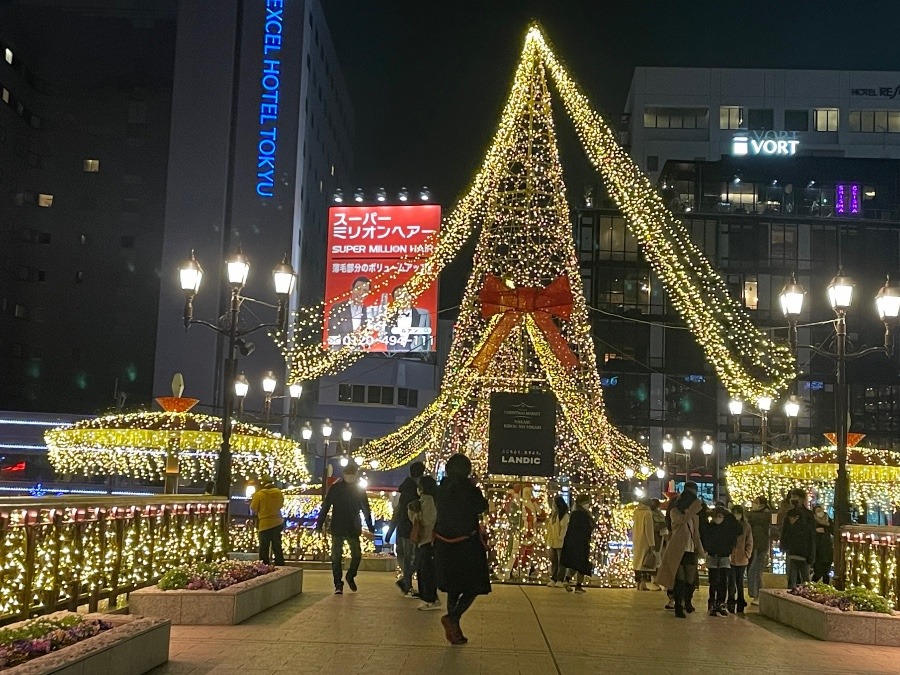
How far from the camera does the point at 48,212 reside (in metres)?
59.7

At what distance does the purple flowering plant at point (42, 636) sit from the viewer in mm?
7195

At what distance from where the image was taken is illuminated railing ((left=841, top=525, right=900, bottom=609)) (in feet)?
44.8

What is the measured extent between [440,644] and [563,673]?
1709 mm

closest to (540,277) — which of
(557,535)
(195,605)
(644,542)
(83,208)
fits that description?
(557,535)

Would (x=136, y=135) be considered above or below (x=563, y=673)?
above

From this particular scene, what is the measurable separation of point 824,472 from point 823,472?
0.16ft

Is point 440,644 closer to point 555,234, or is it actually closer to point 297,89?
point 555,234

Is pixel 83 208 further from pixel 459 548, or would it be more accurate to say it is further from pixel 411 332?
pixel 459 548

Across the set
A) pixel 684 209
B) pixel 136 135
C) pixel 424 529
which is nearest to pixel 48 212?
pixel 136 135

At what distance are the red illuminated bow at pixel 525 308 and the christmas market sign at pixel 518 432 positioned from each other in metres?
3.31

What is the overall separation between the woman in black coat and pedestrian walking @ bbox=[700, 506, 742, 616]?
5.61 meters

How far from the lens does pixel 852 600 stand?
12.8 meters

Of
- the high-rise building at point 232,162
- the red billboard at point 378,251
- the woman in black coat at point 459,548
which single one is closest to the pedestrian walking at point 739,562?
the woman in black coat at point 459,548

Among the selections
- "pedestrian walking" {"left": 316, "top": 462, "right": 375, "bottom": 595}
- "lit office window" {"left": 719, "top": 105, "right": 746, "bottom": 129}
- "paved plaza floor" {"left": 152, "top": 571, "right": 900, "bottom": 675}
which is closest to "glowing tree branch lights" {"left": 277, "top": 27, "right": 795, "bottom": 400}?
"pedestrian walking" {"left": 316, "top": 462, "right": 375, "bottom": 595}
